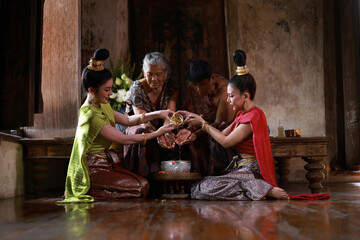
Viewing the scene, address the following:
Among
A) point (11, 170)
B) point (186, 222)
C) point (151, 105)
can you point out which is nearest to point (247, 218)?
point (186, 222)

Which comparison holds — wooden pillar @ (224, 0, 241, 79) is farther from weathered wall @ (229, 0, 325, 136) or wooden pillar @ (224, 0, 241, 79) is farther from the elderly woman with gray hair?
the elderly woman with gray hair

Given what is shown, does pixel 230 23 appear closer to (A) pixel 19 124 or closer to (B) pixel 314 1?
(B) pixel 314 1

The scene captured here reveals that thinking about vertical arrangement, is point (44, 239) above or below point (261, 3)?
below

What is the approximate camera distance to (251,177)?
108 inches

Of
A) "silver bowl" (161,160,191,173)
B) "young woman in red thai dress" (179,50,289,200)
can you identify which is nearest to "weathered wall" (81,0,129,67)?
"silver bowl" (161,160,191,173)

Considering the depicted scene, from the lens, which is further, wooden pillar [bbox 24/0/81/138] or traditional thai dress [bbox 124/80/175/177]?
wooden pillar [bbox 24/0/81/138]

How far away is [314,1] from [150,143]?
11.0ft

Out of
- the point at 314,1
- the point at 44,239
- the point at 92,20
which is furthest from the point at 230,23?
the point at 44,239

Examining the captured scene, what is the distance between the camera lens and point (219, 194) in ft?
9.07

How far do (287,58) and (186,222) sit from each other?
3.79 m

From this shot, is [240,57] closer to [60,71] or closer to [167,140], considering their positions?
[167,140]

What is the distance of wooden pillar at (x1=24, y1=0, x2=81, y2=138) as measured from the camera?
4.00m

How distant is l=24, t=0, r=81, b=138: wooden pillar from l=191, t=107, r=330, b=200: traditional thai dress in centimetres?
193

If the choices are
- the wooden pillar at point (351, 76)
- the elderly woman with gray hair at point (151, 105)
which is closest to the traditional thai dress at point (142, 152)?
the elderly woman with gray hair at point (151, 105)
